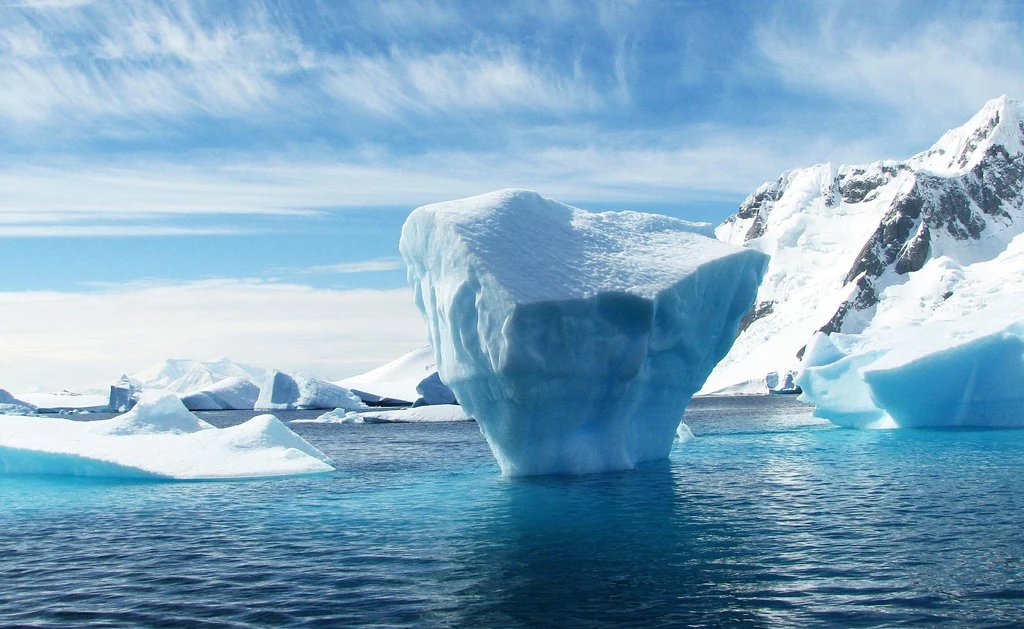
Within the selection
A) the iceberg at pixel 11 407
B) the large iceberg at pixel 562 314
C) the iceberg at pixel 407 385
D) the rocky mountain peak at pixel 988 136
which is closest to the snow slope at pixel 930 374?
the large iceberg at pixel 562 314

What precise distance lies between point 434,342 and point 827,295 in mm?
152871

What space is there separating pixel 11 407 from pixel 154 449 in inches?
2531

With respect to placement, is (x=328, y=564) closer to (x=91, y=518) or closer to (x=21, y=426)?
(x=91, y=518)

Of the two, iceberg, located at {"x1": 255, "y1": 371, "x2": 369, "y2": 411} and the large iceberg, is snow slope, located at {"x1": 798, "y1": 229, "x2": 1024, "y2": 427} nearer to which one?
the large iceberg

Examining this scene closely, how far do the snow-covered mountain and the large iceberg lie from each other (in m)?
111

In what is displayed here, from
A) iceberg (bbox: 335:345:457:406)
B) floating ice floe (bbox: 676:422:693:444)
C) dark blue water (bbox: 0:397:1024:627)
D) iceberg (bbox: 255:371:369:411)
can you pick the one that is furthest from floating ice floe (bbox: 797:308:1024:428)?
iceberg (bbox: 255:371:369:411)

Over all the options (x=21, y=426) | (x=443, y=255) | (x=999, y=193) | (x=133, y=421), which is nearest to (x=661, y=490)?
(x=443, y=255)

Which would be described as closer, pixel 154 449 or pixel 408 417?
pixel 154 449

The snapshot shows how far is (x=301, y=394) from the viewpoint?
79.3m

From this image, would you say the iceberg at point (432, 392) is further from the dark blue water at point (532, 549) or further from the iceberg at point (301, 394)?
the dark blue water at point (532, 549)

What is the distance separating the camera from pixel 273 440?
77.5 ft

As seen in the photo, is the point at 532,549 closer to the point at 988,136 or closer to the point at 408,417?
the point at 408,417

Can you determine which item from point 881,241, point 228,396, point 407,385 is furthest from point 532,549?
point 881,241

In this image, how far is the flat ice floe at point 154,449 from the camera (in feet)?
70.2
